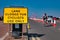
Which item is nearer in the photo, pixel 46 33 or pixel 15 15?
pixel 15 15

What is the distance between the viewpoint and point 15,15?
1620cm

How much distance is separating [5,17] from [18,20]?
76 cm

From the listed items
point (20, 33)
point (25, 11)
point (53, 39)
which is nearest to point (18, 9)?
point (25, 11)

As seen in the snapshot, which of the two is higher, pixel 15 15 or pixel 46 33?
pixel 15 15

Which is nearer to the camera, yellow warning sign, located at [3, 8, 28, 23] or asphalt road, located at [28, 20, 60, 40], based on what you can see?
yellow warning sign, located at [3, 8, 28, 23]

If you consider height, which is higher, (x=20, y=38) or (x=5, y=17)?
(x=5, y=17)

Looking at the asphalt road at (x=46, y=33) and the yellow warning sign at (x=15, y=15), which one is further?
the asphalt road at (x=46, y=33)

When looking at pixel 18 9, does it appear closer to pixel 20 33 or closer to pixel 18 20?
pixel 18 20

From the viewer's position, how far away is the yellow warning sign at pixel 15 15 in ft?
52.8

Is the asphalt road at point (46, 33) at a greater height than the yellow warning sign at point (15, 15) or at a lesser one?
lesser

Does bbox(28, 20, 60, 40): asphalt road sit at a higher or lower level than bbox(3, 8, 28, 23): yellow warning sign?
lower

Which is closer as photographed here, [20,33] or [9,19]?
[9,19]

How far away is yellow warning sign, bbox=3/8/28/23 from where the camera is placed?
52.8 feet

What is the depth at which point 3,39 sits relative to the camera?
16.8 meters
